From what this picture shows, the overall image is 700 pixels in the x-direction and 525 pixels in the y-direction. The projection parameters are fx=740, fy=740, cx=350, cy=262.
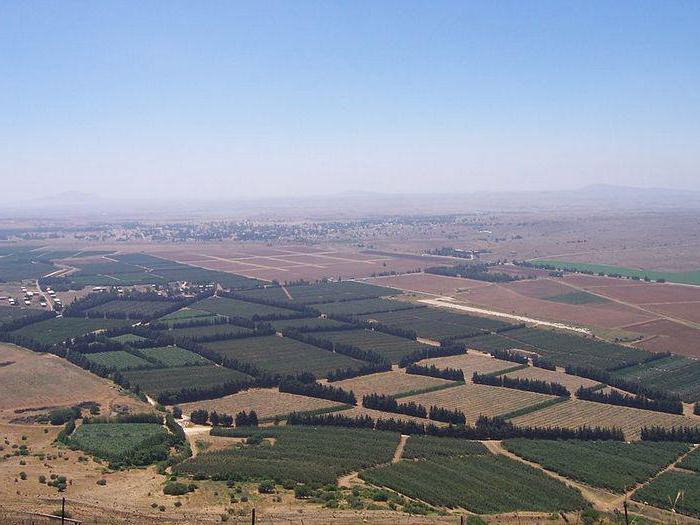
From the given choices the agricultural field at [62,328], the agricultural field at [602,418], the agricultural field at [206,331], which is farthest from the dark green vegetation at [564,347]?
the agricultural field at [62,328]

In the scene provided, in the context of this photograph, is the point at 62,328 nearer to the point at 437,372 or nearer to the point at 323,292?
the point at 323,292

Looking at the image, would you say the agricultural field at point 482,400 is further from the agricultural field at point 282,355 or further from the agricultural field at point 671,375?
the agricultural field at point 282,355

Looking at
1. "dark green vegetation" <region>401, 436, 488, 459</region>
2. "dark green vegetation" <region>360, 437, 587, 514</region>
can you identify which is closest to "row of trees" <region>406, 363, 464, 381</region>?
"dark green vegetation" <region>401, 436, 488, 459</region>

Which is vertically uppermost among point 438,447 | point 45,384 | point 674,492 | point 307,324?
point 307,324

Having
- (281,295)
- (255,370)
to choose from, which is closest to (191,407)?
(255,370)

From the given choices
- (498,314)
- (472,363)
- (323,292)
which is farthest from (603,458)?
(323,292)

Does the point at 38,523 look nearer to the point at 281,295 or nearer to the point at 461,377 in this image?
the point at 461,377
